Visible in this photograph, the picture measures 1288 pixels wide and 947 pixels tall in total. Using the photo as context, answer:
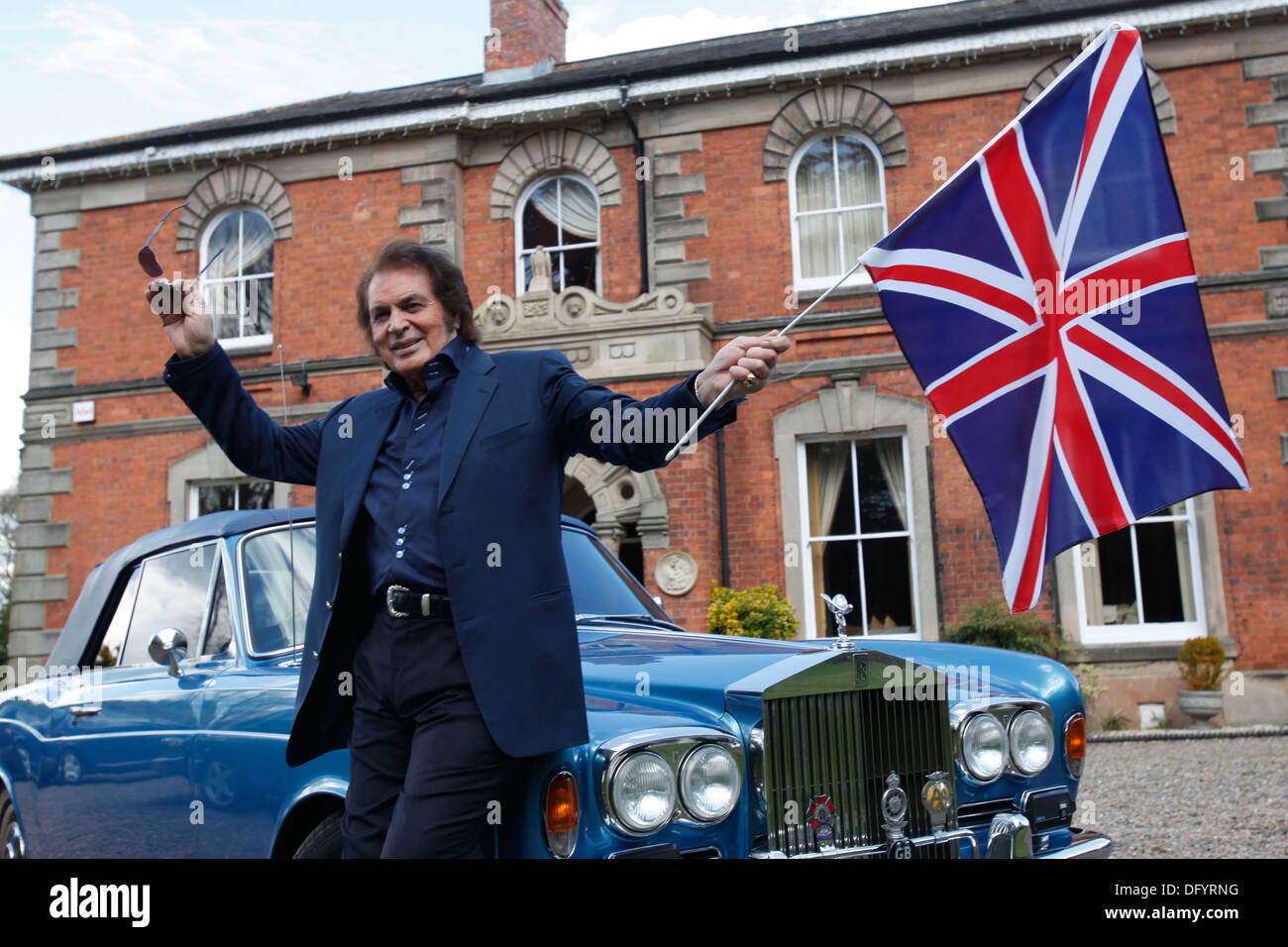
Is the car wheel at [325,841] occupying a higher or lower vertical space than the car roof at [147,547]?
lower

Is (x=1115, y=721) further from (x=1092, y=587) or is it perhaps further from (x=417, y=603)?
(x=417, y=603)

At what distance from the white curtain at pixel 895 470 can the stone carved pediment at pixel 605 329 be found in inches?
85.6

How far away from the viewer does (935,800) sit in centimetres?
361

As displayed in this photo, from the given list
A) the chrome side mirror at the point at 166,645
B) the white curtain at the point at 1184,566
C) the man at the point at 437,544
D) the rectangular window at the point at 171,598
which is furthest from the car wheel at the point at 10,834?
the white curtain at the point at 1184,566

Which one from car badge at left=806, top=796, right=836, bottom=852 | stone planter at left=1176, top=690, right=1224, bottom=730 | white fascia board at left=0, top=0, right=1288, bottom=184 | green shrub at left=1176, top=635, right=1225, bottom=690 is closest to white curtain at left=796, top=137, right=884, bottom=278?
white fascia board at left=0, top=0, right=1288, bottom=184

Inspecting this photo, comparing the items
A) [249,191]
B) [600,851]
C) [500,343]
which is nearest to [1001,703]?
[600,851]

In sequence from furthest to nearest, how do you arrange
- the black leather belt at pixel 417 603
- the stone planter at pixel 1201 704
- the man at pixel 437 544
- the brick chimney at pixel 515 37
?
the brick chimney at pixel 515 37 → the stone planter at pixel 1201 704 → the black leather belt at pixel 417 603 → the man at pixel 437 544

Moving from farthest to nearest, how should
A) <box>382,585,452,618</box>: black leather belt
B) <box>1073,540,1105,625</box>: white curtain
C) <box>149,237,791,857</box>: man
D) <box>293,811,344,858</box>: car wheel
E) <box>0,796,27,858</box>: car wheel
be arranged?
<box>1073,540,1105,625</box>: white curtain, <box>0,796,27,858</box>: car wheel, <box>293,811,344,858</box>: car wheel, <box>382,585,452,618</box>: black leather belt, <box>149,237,791,857</box>: man

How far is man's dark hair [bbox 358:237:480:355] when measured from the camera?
9.83 ft

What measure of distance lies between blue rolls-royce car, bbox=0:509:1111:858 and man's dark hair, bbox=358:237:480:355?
1108mm

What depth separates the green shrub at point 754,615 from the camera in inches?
429

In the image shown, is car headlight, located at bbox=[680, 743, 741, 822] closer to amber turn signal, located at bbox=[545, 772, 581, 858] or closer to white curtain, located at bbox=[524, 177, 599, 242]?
amber turn signal, located at bbox=[545, 772, 581, 858]

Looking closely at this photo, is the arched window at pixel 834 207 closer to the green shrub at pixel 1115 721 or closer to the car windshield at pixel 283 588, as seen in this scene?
the green shrub at pixel 1115 721

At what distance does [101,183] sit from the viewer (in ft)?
50.3
